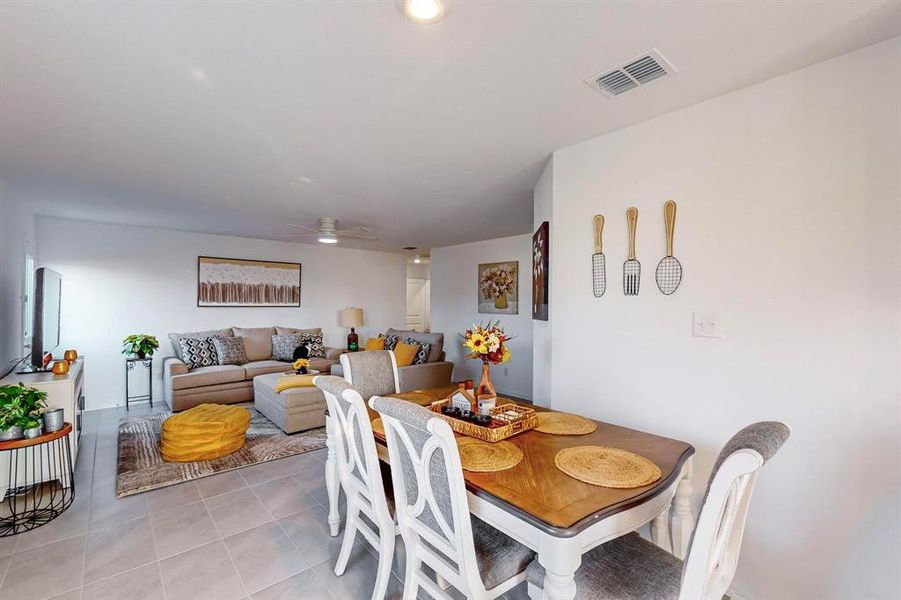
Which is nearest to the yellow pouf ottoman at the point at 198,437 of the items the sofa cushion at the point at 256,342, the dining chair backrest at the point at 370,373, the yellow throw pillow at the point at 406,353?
the dining chair backrest at the point at 370,373

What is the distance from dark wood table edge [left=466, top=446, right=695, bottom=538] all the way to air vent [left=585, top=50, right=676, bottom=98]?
5.25ft

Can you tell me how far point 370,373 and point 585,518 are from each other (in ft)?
5.72

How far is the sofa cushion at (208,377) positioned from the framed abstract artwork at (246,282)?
119cm

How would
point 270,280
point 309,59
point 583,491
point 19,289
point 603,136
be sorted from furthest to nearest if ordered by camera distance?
point 270,280 → point 19,289 → point 603,136 → point 309,59 → point 583,491

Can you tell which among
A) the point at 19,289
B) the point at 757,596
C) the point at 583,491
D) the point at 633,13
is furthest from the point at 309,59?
the point at 19,289

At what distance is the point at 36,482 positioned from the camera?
2.74m

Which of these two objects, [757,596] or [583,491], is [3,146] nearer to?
[583,491]

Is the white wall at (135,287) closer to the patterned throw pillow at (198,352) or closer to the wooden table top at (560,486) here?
the patterned throw pillow at (198,352)

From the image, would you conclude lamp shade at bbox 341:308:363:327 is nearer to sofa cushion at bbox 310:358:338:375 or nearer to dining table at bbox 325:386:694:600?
sofa cushion at bbox 310:358:338:375

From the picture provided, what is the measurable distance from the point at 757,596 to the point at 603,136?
2422 mm

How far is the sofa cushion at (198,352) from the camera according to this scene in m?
4.97

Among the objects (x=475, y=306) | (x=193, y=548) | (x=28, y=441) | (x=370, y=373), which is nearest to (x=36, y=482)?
(x=28, y=441)

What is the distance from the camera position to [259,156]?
2.63m

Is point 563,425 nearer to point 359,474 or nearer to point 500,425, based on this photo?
point 500,425
